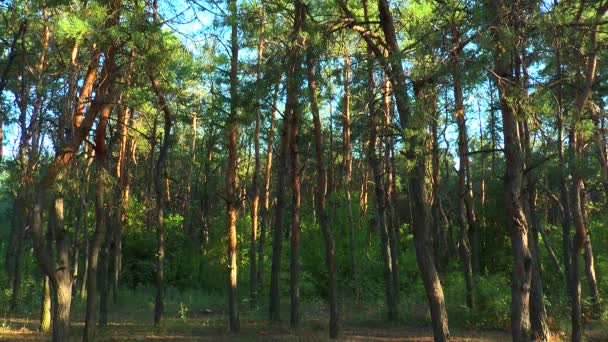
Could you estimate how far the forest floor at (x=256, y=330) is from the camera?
43.7 feet

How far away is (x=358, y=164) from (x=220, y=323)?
66.4 ft

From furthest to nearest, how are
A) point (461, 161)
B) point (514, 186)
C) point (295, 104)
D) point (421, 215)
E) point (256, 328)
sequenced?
point (461, 161) → point (256, 328) → point (295, 104) → point (421, 215) → point (514, 186)

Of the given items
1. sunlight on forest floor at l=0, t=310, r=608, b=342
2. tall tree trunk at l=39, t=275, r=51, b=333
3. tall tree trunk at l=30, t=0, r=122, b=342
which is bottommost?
sunlight on forest floor at l=0, t=310, r=608, b=342

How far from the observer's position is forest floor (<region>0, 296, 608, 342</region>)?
1330 cm

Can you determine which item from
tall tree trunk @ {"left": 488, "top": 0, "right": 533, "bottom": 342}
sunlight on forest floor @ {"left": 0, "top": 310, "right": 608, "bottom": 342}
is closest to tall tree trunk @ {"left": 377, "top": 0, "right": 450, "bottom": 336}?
tall tree trunk @ {"left": 488, "top": 0, "right": 533, "bottom": 342}

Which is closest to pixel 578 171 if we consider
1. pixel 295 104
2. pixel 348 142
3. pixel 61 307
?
pixel 348 142

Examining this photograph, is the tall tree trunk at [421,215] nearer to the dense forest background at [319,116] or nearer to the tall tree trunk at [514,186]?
the dense forest background at [319,116]

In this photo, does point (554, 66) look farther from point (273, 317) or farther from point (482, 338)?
point (273, 317)

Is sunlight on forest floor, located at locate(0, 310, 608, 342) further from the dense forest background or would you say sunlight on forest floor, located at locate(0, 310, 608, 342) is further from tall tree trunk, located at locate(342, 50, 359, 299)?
tall tree trunk, located at locate(342, 50, 359, 299)

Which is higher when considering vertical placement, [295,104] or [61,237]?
[295,104]

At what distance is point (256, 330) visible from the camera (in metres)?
14.5

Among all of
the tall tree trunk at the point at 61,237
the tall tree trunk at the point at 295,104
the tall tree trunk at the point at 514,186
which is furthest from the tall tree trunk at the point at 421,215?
the tall tree trunk at the point at 61,237

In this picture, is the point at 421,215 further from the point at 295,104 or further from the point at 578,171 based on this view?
the point at 295,104

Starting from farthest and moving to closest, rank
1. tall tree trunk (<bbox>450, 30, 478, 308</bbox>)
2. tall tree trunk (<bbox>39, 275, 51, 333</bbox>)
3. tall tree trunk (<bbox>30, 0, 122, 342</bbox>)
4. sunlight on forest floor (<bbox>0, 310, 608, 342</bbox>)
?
1. tall tree trunk (<bbox>39, 275, 51, 333</bbox>)
2. sunlight on forest floor (<bbox>0, 310, 608, 342</bbox>)
3. tall tree trunk (<bbox>450, 30, 478, 308</bbox>)
4. tall tree trunk (<bbox>30, 0, 122, 342</bbox>)
